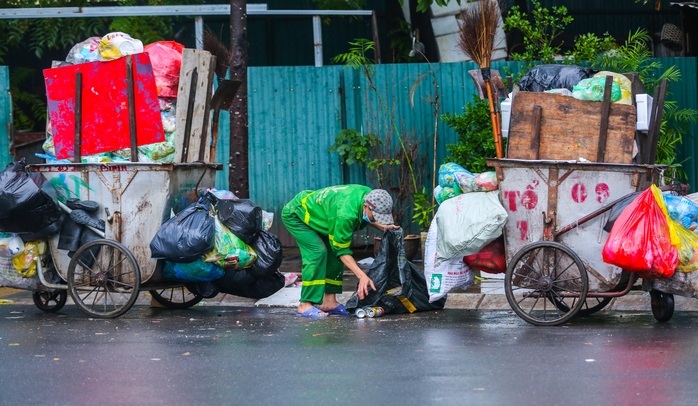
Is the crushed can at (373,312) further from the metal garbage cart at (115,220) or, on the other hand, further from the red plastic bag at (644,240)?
the red plastic bag at (644,240)

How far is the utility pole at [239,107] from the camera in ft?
34.1

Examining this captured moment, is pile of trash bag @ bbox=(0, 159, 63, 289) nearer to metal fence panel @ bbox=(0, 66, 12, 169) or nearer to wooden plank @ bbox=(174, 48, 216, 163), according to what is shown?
wooden plank @ bbox=(174, 48, 216, 163)

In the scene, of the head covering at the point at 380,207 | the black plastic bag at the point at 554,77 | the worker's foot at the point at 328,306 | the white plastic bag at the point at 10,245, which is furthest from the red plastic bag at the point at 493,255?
the white plastic bag at the point at 10,245

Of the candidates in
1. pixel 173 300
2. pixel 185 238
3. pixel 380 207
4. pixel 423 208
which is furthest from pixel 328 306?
pixel 423 208

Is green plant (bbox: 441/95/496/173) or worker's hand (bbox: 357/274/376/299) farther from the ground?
green plant (bbox: 441/95/496/173)

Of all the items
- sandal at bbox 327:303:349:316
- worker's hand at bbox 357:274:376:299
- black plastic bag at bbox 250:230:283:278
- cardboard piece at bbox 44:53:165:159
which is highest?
cardboard piece at bbox 44:53:165:159

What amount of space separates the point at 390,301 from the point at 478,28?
11.6 feet

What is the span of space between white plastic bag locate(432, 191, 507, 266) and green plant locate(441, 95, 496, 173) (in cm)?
269

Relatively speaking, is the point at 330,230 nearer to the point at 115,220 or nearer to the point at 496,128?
the point at 496,128

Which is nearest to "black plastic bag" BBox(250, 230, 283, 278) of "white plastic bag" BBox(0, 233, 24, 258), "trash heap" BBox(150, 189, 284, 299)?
"trash heap" BBox(150, 189, 284, 299)

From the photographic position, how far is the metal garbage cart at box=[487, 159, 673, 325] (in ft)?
25.4

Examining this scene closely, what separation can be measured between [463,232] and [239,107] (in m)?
3.40

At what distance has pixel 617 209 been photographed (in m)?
7.61

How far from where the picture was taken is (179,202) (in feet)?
29.1
